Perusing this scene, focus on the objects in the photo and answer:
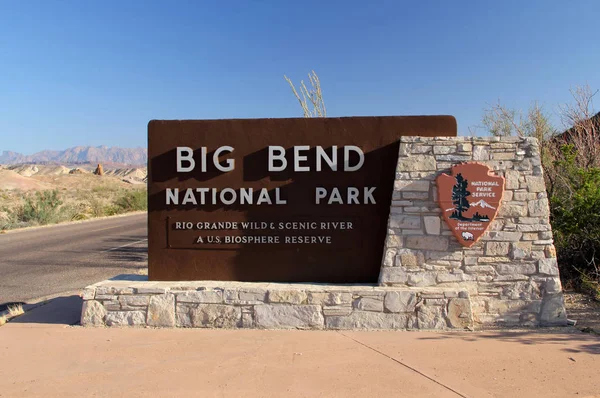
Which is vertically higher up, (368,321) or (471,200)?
(471,200)

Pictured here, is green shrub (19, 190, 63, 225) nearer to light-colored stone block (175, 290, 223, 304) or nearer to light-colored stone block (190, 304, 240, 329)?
light-colored stone block (175, 290, 223, 304)

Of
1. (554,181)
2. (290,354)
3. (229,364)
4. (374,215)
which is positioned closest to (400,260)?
(374,215)

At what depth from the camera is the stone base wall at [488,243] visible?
20.7 feet

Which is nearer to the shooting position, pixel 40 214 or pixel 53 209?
pixel 40 214

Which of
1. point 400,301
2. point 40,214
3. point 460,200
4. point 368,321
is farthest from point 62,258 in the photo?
point 40,214

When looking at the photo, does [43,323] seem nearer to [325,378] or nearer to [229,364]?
[229,364]

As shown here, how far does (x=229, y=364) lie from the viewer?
510 centimetres

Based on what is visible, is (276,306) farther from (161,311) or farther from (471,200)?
(471,200)

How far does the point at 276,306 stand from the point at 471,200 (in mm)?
2878

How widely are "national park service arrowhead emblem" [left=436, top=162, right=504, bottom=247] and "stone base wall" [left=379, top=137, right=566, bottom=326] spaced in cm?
11

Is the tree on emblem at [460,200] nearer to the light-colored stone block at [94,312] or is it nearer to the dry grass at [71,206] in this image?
the light-colored stone block at [94,312]

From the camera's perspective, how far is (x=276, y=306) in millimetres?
6297

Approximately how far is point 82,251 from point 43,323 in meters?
8.15

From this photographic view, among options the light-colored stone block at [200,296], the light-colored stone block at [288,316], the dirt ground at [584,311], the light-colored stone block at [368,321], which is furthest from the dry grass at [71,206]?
the dirt ground at [584,311]
